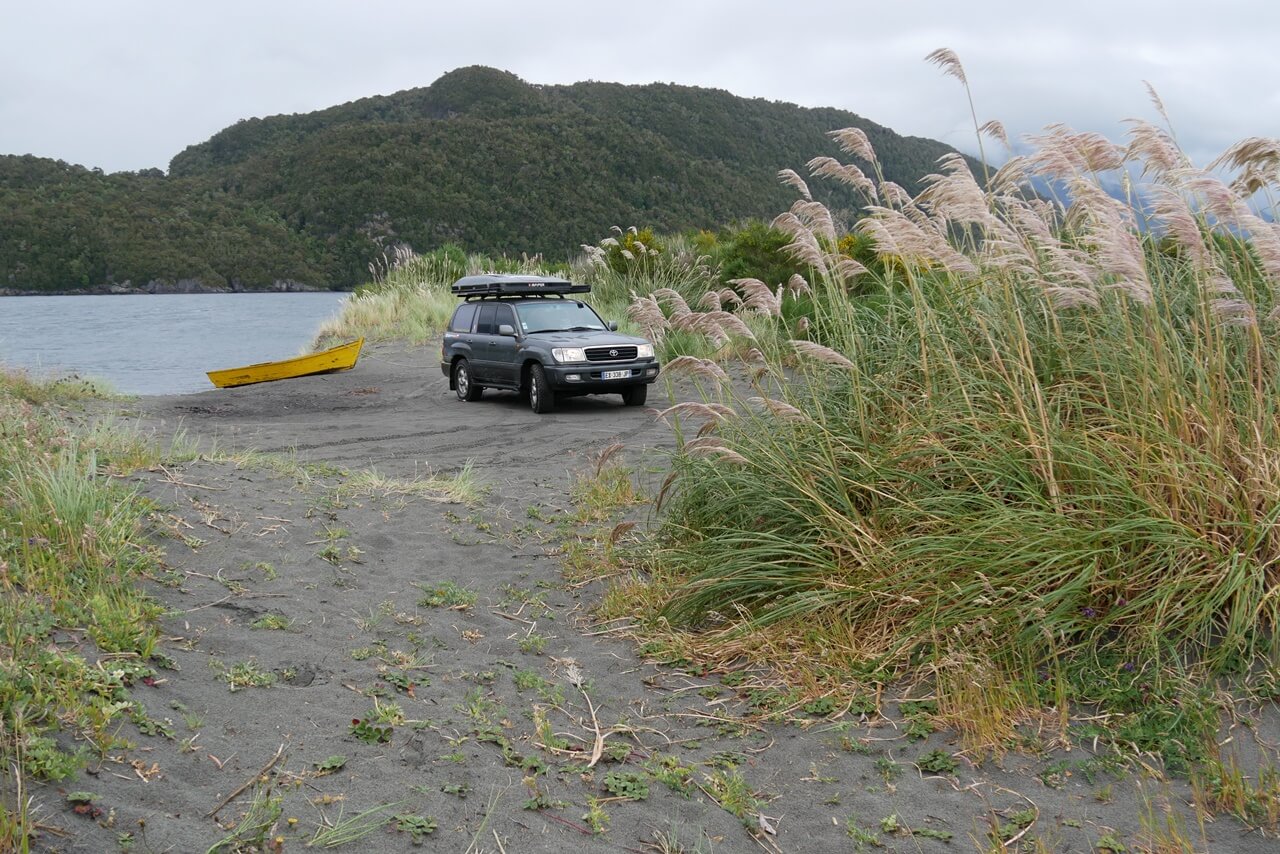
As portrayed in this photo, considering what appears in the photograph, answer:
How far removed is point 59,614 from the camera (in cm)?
438

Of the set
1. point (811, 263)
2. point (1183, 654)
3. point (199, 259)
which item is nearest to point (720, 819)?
point (1183, 654)

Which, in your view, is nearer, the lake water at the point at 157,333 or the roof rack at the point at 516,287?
the roof rack at the point at 516,287

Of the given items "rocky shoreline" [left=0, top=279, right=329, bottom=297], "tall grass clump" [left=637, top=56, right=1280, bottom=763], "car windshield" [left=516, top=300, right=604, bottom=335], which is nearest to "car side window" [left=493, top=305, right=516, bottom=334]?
"car windshield" [left=516, top=300, right=604, bottom=335]

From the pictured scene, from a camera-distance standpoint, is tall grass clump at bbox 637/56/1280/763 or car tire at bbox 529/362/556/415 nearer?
tall grass clump at bbox 637/56/1280/763

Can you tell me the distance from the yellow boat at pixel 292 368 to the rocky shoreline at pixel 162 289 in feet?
117

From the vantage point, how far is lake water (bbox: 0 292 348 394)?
→ 24750 millimetres

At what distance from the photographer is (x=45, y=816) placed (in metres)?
3.01

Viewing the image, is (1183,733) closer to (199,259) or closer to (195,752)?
(195,752)

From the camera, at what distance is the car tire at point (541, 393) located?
15.2m

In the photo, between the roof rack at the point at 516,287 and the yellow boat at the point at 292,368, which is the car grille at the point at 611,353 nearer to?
the roof rack at the point at 516,287

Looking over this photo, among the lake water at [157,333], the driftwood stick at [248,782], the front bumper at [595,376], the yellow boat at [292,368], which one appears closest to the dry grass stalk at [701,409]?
the driftwood stick at [248,782]

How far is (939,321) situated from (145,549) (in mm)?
4653

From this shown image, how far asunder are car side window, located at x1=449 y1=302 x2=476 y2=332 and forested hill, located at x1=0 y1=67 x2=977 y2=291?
31.1 m

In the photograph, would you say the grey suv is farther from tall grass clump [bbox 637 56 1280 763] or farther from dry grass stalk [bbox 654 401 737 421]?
dry grass stalk [bbox 654 401 737 421]
